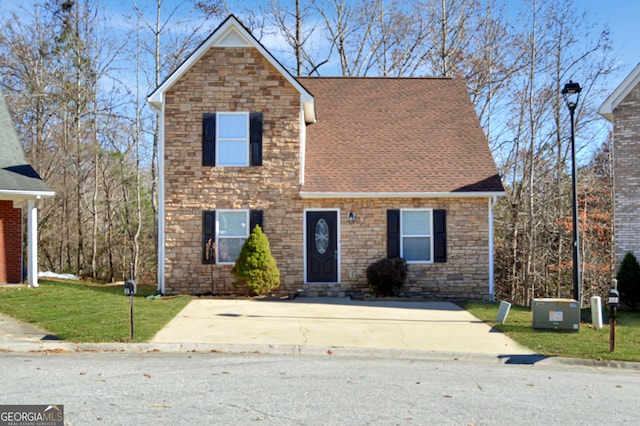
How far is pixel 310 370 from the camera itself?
8.88 m

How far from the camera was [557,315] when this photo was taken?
41.2ft

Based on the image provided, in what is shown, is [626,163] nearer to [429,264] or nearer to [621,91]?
[621,91]

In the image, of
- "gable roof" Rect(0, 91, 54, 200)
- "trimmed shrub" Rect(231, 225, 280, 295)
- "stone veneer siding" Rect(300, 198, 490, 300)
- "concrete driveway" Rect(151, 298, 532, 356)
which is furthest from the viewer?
"stone veneer siding" Rect(300, 198, 490, 300)

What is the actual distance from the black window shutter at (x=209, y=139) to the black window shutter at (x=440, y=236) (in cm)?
643

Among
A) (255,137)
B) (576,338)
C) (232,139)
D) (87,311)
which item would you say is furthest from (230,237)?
(576,338)

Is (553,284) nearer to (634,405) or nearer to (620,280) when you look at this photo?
(620,280)

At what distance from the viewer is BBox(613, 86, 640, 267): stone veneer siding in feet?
57.7

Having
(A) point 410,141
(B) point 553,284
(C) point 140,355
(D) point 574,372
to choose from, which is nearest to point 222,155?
(A) point 410,141

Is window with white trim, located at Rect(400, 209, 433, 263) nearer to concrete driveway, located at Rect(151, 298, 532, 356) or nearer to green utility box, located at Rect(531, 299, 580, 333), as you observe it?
concrete driveway, located at Rect(151, 298, 532, 356)

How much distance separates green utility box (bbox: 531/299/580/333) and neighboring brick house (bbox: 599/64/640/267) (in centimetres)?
610

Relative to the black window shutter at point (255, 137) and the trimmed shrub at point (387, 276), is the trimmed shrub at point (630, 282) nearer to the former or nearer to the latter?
the trimmed shrub at point (387, 276)

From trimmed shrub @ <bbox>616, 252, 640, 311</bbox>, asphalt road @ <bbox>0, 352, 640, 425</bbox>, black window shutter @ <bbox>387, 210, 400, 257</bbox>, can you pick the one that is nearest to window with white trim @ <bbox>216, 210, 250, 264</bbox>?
black window shutter @ <bbox>387, 210, 400, 257</bbox>

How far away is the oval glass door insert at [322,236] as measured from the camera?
59.4 feet

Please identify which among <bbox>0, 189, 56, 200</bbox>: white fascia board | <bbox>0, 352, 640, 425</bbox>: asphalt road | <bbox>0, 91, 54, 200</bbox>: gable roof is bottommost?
<bbox>0, 352, 640, 425</bbox>: asphalt road
